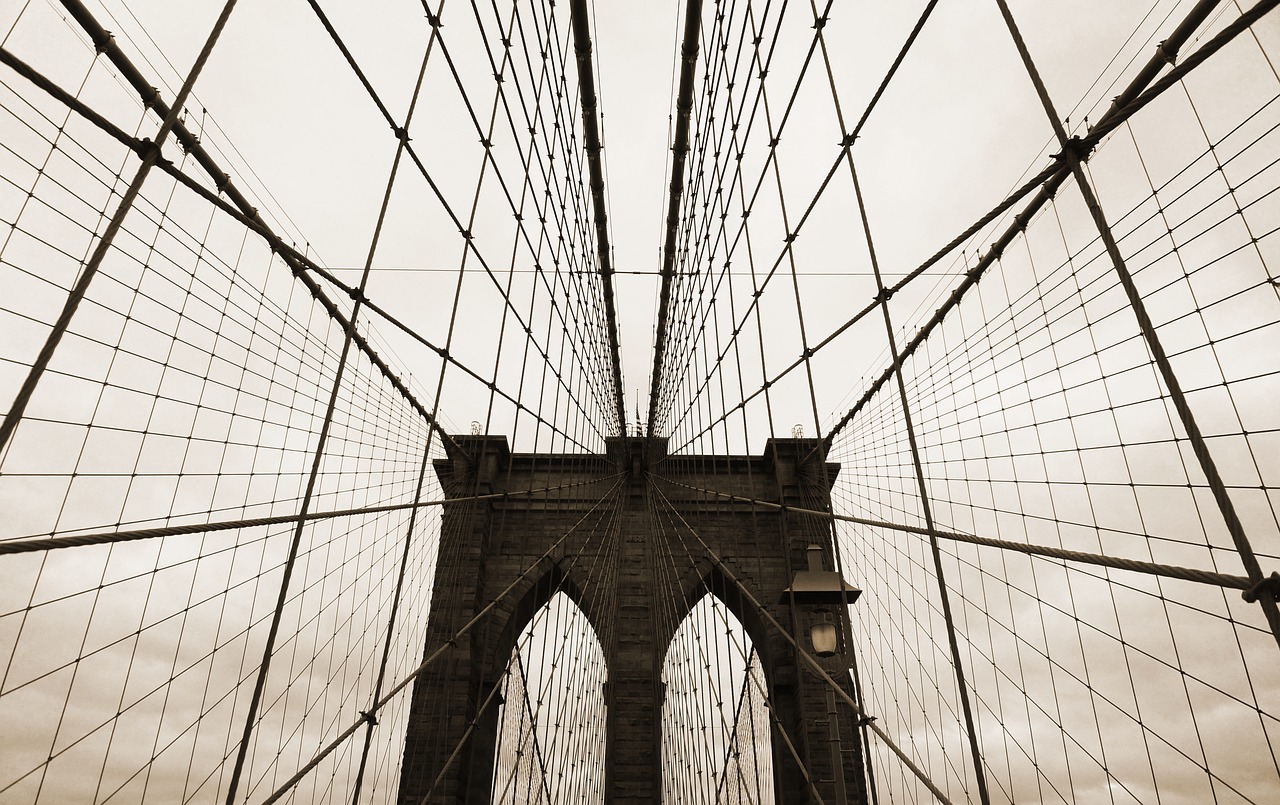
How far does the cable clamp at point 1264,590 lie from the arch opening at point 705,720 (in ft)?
10.9

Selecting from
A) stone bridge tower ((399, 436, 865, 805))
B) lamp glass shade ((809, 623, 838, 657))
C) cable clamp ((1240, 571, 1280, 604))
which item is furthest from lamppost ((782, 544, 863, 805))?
stone bridge tower ((399, 436, 865, 805))

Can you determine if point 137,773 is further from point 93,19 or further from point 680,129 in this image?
point 680,129

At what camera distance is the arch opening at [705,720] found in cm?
563

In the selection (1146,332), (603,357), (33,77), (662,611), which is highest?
(603,357)

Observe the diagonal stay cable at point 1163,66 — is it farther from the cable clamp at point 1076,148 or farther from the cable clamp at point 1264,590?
the cable clamp at point 1264,590

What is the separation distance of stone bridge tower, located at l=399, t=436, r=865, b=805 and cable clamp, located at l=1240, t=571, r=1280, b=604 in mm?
8309

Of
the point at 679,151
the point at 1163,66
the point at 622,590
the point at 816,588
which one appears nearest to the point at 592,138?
the point at 679,151

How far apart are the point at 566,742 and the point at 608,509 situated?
4940 mm

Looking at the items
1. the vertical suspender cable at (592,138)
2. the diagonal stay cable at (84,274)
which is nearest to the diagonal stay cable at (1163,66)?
the diagonal stay cable at (84,274)

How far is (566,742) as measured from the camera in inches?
306

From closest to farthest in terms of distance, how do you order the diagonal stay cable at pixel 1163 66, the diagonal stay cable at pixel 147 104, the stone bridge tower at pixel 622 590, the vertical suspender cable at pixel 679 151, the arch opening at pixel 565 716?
1. the diagonal stay cable at pixel 1163 66
2. the diagonal stay cable at pixel 147 104
3. the vertical suspender cable at pixel 679 151
4. the arch opening at pixel 565 716
5. the stone bridge tower at pixel 622 590

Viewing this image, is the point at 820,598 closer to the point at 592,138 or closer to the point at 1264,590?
the point at 1264,590

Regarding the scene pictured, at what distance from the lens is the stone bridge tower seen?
968cm

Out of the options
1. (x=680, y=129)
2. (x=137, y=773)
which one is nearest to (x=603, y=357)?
(x=680, y=129)
